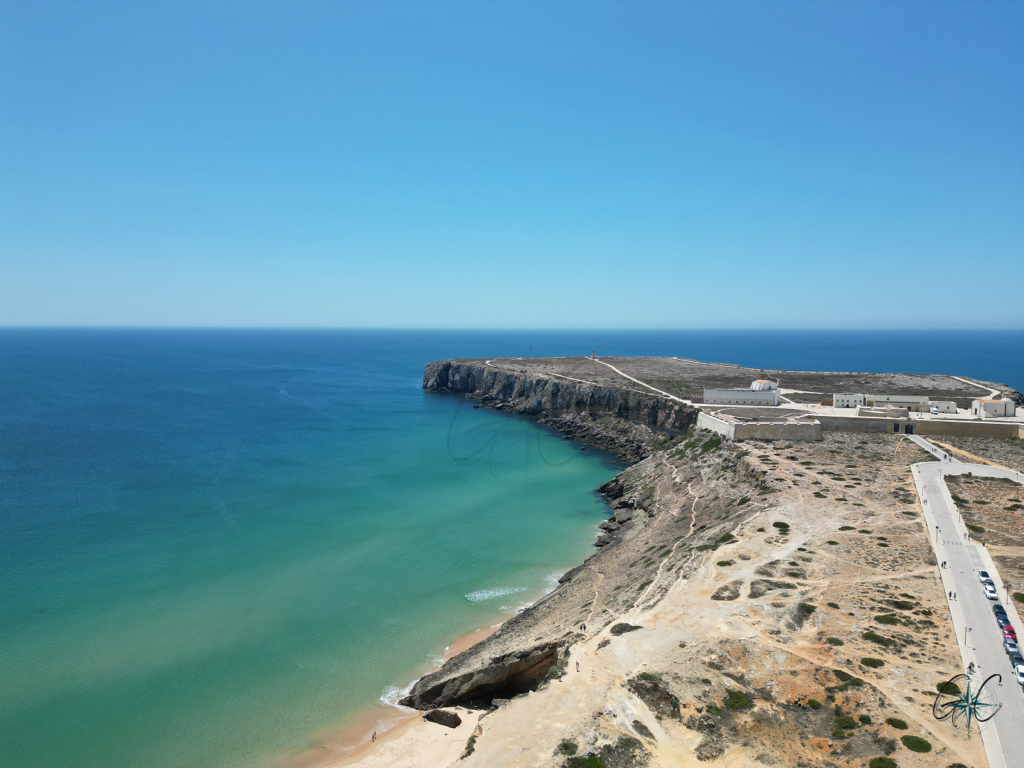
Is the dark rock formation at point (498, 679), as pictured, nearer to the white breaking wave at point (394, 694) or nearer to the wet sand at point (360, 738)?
the wet sand at point (360, 738)

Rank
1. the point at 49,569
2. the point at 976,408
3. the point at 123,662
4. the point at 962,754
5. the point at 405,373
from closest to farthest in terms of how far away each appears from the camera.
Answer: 1. the point at 962,754
2. the point at 123,662
3. the point at 49,569
4. the point at 976,408
5. the point at 405,373

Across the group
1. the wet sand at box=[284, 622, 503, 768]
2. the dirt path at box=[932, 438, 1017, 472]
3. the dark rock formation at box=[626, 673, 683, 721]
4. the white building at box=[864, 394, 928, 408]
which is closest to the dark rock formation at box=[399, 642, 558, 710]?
the wet sand at box=[284, 622, 503, 768]

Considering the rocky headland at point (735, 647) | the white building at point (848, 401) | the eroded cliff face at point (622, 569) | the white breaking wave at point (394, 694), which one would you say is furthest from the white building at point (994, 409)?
the white breaking wave at point (394, 694)

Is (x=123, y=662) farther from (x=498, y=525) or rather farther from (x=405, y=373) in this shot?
(x=405, y=373)

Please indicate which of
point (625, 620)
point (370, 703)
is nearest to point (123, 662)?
point (370, 703)

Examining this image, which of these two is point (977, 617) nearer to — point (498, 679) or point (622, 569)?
point (622, 569)

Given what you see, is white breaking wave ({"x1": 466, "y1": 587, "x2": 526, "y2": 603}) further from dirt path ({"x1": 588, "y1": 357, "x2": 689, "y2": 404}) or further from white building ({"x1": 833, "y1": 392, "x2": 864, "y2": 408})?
white building ({"x1": 833, "y1": 392, "x2": 864, "y2": 408})

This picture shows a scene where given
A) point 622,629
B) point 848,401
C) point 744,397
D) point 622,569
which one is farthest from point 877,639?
point 848,401
